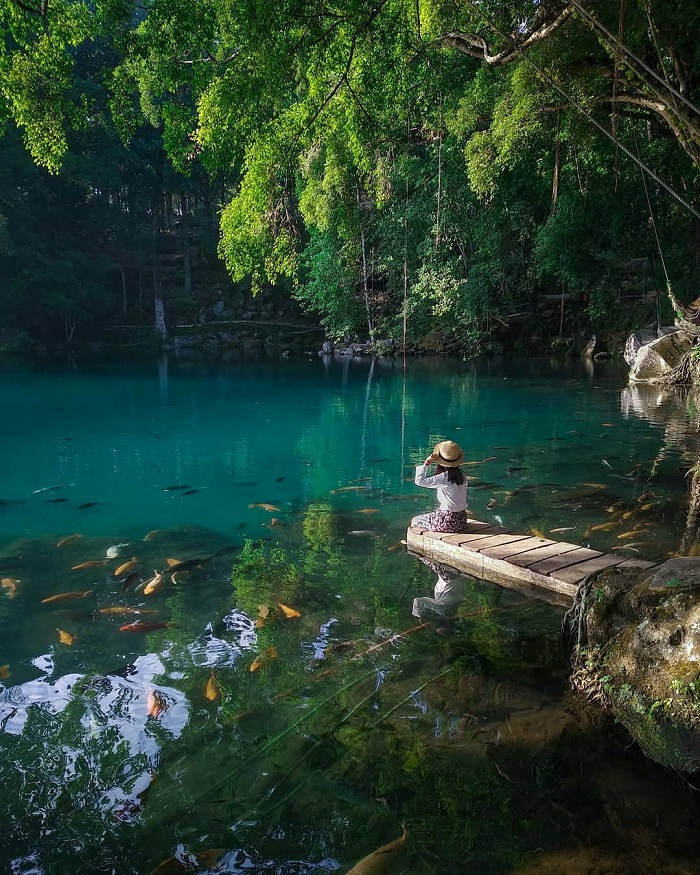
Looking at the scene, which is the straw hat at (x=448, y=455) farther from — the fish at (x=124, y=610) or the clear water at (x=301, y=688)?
the fish at (x=124, y=610)

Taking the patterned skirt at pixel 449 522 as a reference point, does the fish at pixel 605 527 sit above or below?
below

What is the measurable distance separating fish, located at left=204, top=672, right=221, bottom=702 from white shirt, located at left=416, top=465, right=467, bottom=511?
2907mm

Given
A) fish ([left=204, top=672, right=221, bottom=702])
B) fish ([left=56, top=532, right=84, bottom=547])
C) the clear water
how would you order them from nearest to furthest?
the clear water → fish ([left=204, top=672, right=221, bottom=702]) → fish ([left=56, top=532, right=84, bottom=547])

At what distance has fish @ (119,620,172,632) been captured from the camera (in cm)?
536

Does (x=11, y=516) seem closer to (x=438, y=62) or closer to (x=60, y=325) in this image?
(x=438, y=62)

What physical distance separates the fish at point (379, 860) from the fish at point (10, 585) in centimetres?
451

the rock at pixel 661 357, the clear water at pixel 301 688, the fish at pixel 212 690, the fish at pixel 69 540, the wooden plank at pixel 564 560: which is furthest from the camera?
the rock at pixel 661 357

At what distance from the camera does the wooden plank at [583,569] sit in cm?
542

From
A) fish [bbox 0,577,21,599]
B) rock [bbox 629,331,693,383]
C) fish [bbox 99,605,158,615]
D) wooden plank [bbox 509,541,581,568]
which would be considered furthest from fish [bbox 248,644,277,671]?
rock [bbox 629,331,693,383]

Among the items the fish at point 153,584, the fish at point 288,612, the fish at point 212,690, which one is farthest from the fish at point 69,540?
the fish at point 212,690

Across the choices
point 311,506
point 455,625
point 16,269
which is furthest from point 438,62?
point 16,269

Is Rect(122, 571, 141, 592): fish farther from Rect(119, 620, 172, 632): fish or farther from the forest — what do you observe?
the forest

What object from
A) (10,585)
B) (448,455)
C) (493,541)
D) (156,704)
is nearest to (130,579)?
(10,585)

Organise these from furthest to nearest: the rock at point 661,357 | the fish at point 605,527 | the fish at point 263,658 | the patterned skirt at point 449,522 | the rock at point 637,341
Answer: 1. the rock at point 637,341
2. the rock at point 661,357
3. the fish at point 605,527
4. the patterned skirt at point 449,522
5. the fish at point 263,658
